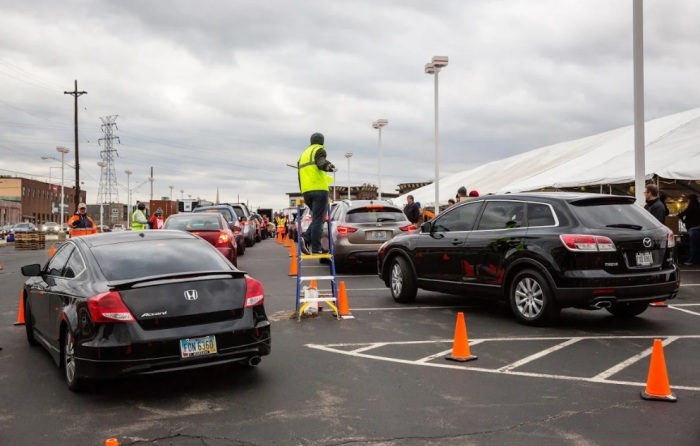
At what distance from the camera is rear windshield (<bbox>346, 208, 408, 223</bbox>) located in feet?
52.3

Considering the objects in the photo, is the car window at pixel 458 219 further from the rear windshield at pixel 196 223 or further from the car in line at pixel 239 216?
the car in line at pixel 239 216

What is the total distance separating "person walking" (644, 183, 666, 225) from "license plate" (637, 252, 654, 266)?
6111 mm

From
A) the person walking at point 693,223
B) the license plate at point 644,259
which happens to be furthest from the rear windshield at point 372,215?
the license plate at point 644,259

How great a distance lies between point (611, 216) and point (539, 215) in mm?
896

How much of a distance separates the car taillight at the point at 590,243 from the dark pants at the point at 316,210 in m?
3.59

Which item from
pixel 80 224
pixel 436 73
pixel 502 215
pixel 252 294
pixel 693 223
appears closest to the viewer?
pixel 252 294

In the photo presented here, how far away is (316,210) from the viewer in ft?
33.2

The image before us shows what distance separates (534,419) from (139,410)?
124 inches

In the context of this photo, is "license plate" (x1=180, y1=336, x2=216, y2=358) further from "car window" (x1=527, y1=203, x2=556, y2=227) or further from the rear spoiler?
"car window" (x1=527, y1=203, x2=556, y2=227)

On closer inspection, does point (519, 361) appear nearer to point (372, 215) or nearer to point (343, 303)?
point (343, 303)

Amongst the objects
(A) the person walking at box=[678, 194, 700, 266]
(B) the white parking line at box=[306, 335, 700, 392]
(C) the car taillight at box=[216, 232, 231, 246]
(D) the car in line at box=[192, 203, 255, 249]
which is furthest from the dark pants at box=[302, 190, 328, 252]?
(D) the car in line at box=[192, 203, 255, 249]

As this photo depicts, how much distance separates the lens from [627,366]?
6.84m

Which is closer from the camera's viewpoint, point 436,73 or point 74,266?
point 74,266

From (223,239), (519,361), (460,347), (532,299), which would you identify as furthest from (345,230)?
(519,361)
